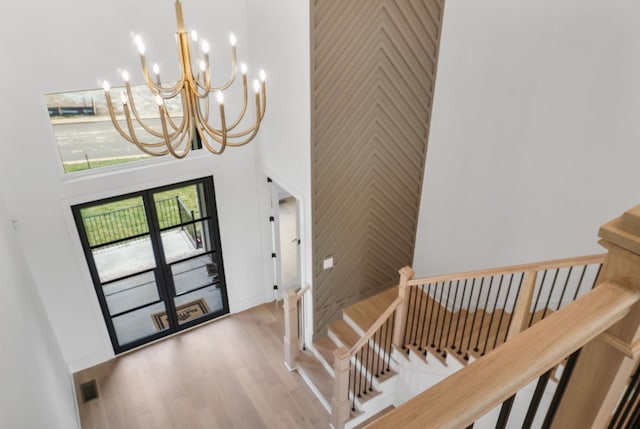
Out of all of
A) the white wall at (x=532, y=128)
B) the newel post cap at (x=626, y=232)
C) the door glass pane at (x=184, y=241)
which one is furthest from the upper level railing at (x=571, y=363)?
the door glass pane at (x=184, y=241)

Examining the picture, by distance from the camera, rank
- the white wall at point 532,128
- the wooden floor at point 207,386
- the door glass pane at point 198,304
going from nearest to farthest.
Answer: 1. the white wall at point 532,128
2. the wooden floor at point 207,386
3. the door glass pane at point 198,304

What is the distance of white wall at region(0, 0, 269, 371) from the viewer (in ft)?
14.4

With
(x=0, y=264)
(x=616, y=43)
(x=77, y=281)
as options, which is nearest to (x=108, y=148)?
(x=77, y=281)

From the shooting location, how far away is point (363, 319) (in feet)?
19.2

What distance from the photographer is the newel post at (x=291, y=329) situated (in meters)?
5.52

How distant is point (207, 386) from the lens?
5.75m

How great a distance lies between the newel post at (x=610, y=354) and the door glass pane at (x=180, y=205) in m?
5.16

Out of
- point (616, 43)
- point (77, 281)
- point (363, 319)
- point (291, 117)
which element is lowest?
point (363, 319)

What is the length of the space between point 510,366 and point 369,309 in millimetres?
5171

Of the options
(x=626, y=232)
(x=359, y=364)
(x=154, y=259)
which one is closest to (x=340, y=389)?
(x=359, y=364)

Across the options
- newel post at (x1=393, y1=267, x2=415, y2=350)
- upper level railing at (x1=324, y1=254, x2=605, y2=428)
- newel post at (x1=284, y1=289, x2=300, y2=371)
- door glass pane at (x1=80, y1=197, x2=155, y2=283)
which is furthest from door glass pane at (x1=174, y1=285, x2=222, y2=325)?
newel post at (x1=393, y1=267, x2=415, y2=350)

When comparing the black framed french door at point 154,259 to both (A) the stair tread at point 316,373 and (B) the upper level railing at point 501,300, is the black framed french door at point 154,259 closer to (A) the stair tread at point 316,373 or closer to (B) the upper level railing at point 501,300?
(A) the stair tread at point 316,373

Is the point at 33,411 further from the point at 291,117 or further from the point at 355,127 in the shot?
the point at 355,127

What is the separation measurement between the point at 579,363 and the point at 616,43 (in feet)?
11.1
